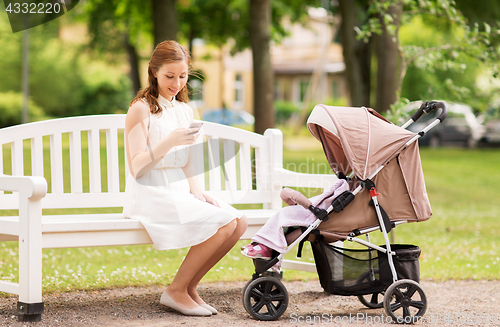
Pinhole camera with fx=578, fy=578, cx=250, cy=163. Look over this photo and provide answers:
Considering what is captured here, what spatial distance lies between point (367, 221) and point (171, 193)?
121cm

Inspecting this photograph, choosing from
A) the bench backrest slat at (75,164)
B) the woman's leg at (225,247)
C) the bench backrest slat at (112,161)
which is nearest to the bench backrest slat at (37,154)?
the bench backrest slat at (75,164)

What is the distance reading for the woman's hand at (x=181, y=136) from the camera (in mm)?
3387

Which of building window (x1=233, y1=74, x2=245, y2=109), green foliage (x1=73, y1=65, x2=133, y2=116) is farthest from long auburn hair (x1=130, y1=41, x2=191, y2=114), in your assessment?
building window (x1=233, y1=74, x2=245, y2=109)

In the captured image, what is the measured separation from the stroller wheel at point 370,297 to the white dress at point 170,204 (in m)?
0.86

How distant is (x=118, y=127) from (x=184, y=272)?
1.28 metres

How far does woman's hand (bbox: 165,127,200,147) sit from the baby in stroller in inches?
26.4

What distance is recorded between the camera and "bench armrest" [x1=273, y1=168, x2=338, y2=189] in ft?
13.9

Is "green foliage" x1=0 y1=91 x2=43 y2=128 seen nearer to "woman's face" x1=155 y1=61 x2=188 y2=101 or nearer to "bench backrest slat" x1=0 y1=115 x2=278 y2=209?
"bench backrest slat" x1=0 y1=115 x2=278 y2=209

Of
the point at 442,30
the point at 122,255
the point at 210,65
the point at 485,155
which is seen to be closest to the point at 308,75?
the point at 210,65

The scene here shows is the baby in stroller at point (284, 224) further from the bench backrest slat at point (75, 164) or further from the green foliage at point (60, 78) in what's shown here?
the green foliage at point (60, 78)

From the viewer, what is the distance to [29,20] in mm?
21484

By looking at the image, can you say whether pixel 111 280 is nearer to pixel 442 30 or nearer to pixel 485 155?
pixel 442 30

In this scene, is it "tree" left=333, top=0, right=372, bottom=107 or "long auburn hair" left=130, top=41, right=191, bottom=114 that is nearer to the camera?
"long auburn hair" left=130, top=41, right=191, bottom=114

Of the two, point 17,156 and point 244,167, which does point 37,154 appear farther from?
point 244,167
